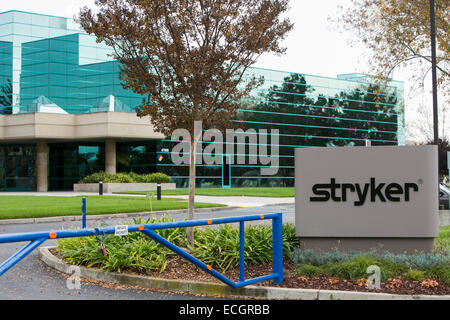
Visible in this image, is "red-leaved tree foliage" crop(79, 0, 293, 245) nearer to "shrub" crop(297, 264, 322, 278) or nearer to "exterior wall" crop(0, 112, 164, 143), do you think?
"shrub" crop(297, 264, 322, 278)

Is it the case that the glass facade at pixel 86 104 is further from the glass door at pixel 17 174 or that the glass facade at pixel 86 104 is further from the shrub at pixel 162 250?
the shrub at pixel 162 250

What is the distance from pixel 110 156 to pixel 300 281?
36014mm

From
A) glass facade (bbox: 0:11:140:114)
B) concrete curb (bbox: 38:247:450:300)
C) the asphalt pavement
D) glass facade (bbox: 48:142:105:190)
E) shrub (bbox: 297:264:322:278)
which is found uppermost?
glass facade (bbox: 0:11:140:114)

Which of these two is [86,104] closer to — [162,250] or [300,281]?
[162,250]

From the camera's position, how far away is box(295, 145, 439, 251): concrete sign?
8906 mm

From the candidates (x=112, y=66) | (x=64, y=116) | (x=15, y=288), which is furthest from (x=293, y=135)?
(x=15, y=288)

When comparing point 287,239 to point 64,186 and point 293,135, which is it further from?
point 293,135

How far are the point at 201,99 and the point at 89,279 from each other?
3.84m

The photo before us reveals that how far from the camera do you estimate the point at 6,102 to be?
43.6 meters

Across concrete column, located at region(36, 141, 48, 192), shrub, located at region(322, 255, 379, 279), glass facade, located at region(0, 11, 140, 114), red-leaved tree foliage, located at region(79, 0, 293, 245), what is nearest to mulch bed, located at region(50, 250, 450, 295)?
shrub, located at region(322, 255, 379, 279)

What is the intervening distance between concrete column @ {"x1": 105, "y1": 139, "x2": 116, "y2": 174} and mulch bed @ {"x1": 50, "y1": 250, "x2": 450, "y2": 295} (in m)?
34.2

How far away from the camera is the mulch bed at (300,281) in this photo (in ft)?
23.5

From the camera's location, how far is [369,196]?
9.04 meters

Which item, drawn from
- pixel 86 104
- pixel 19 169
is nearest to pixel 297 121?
pixel 86 104
